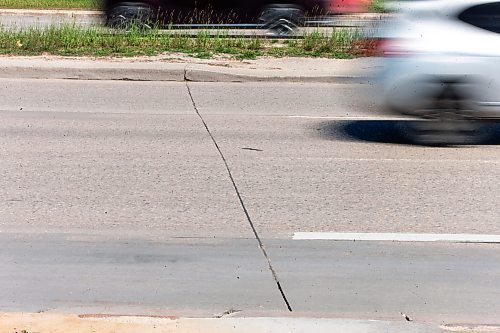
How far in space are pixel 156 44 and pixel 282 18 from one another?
11.0 ft

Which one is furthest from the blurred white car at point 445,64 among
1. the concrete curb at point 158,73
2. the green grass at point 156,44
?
the green grass at point 156,44

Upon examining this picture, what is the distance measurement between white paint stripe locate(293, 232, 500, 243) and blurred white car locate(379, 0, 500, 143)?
10.1ft

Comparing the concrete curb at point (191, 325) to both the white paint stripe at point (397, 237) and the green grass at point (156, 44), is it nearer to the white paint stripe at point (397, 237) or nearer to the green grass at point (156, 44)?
the white paint stripe at point (397, 237)

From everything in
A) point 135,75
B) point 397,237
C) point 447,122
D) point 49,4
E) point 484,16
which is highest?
point 484,16

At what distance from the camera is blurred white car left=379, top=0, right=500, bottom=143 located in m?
9.98

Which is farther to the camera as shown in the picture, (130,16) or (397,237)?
(130,16)

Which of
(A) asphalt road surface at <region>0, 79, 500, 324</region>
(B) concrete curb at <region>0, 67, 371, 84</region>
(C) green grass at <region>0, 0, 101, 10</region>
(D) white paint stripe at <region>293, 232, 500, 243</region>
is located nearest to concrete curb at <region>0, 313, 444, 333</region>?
(A) asphalt road surface at <region>0, 79, 500, 324</region>

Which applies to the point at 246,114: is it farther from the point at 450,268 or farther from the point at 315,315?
the point at 315,315

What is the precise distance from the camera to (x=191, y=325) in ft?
16.0

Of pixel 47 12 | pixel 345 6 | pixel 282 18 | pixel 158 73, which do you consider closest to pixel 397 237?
pixel 158 73

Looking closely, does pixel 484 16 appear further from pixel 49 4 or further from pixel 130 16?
pixel 49 4

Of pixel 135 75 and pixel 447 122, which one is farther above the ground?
pixel 447 122

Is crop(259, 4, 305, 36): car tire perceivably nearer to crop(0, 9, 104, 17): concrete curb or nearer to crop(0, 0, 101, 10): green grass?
crop(0, 9, 104, 17): concrete curb

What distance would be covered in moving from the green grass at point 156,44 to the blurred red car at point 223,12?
129cm
